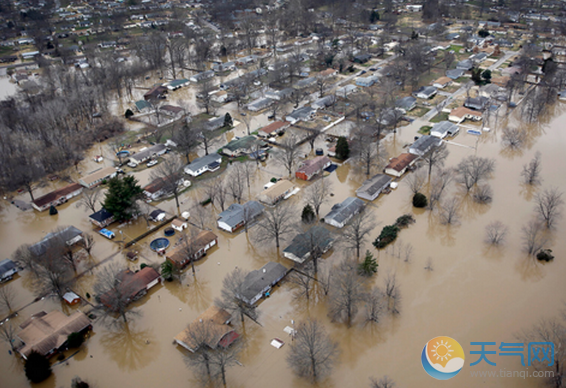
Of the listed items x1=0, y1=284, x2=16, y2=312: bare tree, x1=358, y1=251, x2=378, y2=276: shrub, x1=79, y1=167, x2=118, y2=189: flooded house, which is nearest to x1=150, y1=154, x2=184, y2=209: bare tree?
x1=79, y1=167, x2=118, y2=189: flooded house

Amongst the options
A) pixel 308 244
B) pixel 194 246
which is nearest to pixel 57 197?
pixel 194 246

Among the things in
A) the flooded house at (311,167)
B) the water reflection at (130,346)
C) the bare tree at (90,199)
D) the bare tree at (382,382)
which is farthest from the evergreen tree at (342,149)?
the water reflection at (130,346)

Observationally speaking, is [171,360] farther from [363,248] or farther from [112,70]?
[112,70]

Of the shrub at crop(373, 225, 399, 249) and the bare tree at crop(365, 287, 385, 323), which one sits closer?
the bare tree at crop(365, 287, 385, 323)

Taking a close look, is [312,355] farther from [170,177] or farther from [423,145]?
[423,145]

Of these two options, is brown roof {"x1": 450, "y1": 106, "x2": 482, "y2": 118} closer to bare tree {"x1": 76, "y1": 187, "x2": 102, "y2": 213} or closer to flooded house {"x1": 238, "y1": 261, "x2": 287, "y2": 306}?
flooded house {"x1": 238, "y1": 261, "x2": 287, "y2": 306}

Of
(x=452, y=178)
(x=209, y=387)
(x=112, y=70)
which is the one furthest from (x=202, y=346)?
(x=112, y=70)
